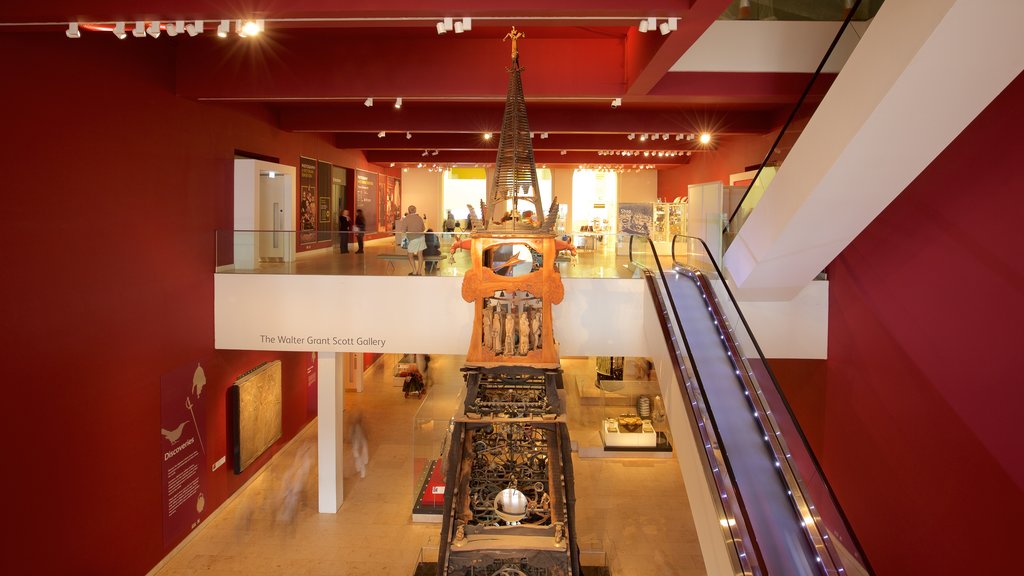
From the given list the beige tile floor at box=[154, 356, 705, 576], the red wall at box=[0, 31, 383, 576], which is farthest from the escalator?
the red wall at box=[0, 31, 383, 576]

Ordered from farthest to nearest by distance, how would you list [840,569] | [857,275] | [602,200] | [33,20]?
1. [602,200]
2. [857,275]
3. [33,20]
4. [840,569]

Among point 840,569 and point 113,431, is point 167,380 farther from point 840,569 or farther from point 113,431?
point 840,569

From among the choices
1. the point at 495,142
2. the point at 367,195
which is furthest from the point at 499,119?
the point at 367,195

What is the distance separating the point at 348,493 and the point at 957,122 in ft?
30.9

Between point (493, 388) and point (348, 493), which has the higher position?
point (493, 388)

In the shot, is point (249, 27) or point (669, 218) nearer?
point (249, 27)

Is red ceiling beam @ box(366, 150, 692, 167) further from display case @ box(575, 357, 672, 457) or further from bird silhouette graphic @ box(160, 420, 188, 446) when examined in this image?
bird silhouette graphic @ box(160, 420, 188, 446)

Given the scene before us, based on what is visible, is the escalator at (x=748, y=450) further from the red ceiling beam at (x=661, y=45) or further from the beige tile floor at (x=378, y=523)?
the beige tile floor at (x=378, y=523)

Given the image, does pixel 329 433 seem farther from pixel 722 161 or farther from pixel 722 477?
pixel 722 161

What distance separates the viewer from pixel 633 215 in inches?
663

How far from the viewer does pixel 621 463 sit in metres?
12.3

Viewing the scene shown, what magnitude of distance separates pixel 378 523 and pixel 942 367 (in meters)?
7.39

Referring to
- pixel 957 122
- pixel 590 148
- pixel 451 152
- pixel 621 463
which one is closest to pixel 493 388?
pixel 957 122

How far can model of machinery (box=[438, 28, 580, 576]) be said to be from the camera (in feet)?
18.8
